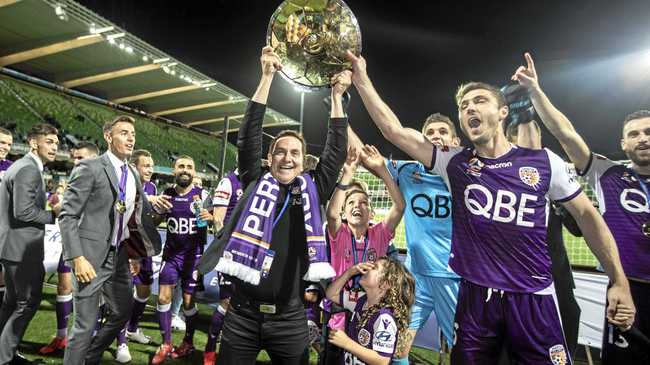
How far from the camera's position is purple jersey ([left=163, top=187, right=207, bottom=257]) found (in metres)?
5.07

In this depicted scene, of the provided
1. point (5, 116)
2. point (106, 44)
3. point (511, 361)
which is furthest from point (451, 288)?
point (5, 116)

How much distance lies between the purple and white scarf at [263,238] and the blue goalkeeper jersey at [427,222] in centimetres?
147

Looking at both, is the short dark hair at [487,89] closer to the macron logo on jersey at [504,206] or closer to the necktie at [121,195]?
the macron logo on jersey at [504,206]

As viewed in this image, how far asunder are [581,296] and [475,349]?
317cm

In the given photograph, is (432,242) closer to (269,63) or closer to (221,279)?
(269,63)

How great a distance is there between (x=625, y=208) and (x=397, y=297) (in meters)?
1.94

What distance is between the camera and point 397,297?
2699mm

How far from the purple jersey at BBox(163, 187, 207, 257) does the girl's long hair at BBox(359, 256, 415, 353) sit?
3.18 m

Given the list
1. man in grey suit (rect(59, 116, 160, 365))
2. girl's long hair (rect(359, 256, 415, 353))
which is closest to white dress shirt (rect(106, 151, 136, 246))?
man in grey suit (rect(59, 116, 160, 365))

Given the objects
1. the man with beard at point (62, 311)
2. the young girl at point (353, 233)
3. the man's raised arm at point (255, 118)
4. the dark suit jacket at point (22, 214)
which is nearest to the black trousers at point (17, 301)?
the dark suit jacket at point (22, 214)

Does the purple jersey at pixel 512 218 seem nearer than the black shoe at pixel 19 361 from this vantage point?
Yes

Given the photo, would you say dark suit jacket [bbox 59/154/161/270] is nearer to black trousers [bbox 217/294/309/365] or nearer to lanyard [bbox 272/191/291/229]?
black trousers [bbox 217/294/309/365]

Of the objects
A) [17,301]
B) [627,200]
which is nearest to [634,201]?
[627,200]

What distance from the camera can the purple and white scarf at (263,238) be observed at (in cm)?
217
